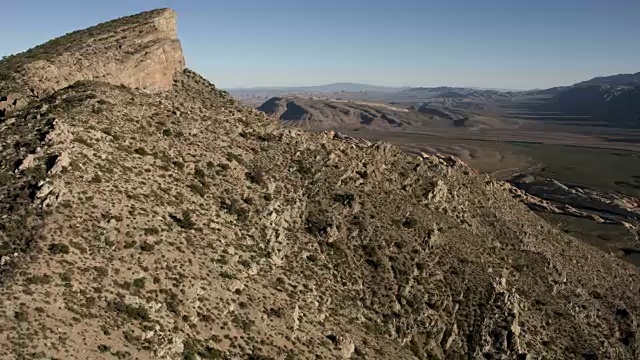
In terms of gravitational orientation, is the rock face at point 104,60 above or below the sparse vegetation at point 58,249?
above

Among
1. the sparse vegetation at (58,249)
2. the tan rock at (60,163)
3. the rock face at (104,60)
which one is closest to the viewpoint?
the sparse vegetation at (58,249)

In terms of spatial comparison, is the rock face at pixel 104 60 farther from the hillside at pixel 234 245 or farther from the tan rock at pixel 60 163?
the tan rock at pixel 60 163

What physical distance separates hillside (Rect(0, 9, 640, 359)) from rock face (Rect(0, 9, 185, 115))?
0.31m

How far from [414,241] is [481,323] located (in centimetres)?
1138

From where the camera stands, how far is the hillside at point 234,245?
1291 inches

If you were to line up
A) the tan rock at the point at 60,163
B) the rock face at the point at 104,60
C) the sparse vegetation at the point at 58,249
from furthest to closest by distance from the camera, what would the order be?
1. the rock face at the point at 104,60
2. the tan rock at the point at 60,163
3. the sparse vegetation at the point at 58,249

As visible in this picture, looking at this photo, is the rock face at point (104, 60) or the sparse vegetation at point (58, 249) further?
the rock face at point (104, 60)

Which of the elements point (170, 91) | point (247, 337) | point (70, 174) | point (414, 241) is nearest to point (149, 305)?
point (247, 337)

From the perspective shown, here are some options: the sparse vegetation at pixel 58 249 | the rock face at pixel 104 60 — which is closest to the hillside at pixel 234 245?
the sparse vegetation at pixel 58 249

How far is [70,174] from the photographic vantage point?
129 feet

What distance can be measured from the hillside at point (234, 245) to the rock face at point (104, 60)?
0.31 metres

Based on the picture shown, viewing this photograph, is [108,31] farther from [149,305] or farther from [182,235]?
[149,305]

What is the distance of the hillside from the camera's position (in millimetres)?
32781

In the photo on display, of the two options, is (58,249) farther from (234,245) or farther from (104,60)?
(104,60)
